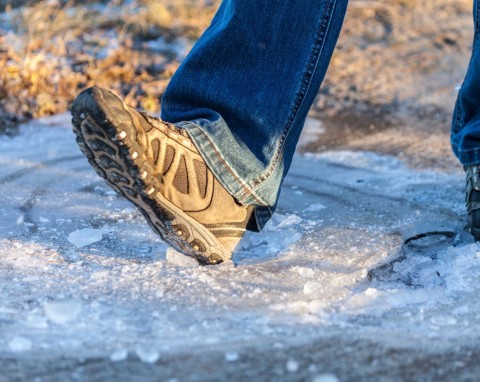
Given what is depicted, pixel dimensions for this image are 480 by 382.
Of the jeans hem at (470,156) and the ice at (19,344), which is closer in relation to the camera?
the ice at (19,344)

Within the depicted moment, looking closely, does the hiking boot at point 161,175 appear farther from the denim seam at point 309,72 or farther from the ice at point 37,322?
the ice at point 37,322

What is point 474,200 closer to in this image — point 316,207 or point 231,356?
point 316,207

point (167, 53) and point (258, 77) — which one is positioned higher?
point (258, 77)

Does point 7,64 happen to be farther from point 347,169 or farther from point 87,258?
point 87,258

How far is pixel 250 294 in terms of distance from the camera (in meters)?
1.36

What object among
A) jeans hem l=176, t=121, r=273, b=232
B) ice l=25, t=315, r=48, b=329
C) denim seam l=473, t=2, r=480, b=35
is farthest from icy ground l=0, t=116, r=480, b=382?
denim seam l=473, t=2, r=480, b=35

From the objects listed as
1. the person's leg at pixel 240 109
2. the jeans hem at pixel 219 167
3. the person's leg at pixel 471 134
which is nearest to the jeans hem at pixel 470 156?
the person's leg at pixel 471 134

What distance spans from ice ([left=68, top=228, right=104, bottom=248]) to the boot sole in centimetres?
28

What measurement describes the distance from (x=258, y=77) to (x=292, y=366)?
0.67 metres

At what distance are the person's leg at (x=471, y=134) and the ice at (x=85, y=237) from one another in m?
0.83

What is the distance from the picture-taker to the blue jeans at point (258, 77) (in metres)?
1.53

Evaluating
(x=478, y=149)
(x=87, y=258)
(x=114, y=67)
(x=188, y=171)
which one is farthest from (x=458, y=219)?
(x=114, y=67)

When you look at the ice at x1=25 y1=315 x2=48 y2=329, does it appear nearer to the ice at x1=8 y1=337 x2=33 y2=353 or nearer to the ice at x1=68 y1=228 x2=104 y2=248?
the ice at x1=8 y1=337 x2=33 y2=353

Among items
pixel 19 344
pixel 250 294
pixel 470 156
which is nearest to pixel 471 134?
pixel 470 156
